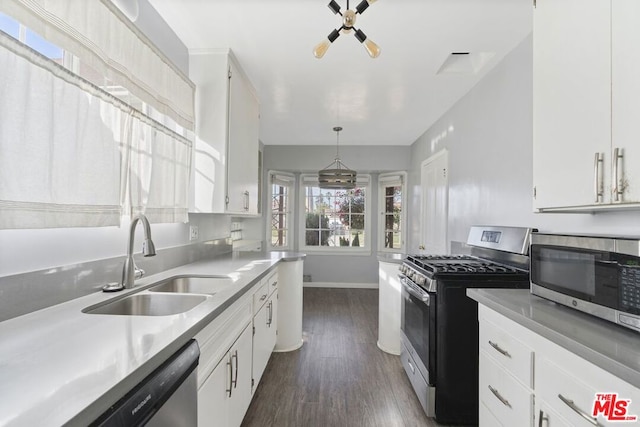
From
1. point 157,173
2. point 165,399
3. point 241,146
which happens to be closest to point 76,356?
point 165,399

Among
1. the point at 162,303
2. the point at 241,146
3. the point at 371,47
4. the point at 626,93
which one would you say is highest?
the point at 371,47

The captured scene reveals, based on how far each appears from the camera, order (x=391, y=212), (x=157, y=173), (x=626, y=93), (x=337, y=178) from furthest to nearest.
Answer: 1. (x=391, y=212)
2. (x=337, y=178)
3. (x=157, y=173)
4. (x=626, y=93)

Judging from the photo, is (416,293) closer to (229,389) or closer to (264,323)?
(264,323)

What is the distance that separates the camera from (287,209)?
5.67m

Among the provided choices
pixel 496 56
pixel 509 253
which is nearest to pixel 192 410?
pixel 509 253

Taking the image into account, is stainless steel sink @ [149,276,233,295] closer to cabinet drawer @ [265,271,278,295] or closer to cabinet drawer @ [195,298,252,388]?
cabinet drawer @ [195,298,252,388]

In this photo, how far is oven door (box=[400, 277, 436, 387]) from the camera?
1.92 metres

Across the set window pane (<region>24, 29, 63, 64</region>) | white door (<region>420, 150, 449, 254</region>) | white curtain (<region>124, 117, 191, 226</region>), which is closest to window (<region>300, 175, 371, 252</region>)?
white door (<region>420, 150, 449, 254</region>)

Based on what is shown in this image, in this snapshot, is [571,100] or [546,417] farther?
[571,100]

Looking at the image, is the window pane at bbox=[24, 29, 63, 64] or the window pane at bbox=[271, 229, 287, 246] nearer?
the window pane at bbox=[24, 29, 63, 64]

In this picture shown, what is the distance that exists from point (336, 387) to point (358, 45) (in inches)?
100

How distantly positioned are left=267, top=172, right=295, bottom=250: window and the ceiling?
6.49 ft

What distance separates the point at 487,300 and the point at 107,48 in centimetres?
211

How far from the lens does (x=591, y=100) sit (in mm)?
1167
